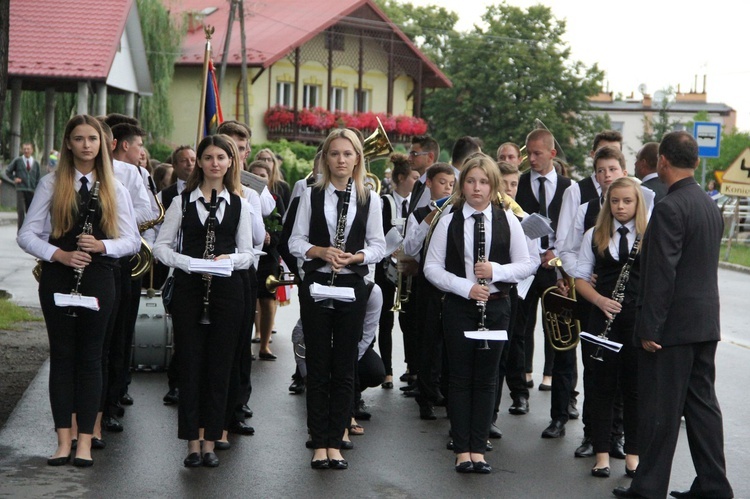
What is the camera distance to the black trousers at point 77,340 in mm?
7035

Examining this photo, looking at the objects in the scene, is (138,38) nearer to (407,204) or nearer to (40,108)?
(40,108)

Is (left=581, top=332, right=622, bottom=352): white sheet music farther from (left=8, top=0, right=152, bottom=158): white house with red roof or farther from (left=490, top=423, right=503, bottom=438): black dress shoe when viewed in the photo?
(left=8, top=0, right=152, bottom=158): white house with red roof

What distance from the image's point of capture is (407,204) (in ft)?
32.9

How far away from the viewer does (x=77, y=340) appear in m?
7.20

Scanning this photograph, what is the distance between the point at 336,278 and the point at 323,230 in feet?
1.06

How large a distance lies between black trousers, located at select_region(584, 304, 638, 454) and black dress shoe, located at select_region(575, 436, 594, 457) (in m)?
0.41

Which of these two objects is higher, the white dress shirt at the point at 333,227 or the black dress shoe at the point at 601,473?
the white dress shirt at the point at 333,227

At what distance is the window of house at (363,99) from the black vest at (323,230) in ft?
167

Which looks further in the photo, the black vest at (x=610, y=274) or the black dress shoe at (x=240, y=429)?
the black dress shoe at (x=240, y=429)

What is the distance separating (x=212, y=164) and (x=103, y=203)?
71cm

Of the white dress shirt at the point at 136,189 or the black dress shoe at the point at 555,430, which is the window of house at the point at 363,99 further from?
the white dress shirt at the point at 136,189

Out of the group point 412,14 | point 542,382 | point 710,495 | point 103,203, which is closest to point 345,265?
point 103,203

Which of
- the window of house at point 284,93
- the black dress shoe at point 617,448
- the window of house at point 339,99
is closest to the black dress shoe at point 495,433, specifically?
the black dress shoe at point 617,448

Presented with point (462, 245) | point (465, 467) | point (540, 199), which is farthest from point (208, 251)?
point (540, 199)
